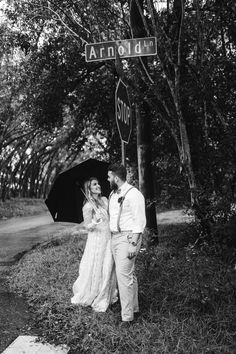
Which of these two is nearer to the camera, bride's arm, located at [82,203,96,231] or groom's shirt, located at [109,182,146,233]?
groom's shirt, located at [109,182,146,233]

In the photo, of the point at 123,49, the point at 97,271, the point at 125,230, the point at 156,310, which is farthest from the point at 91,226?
the point at 123,49

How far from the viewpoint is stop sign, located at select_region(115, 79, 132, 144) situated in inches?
179

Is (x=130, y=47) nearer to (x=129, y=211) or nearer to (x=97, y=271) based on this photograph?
(x=129, y=211)

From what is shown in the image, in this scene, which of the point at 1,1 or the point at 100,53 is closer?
the point at 100,53

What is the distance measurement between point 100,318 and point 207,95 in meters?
4.22

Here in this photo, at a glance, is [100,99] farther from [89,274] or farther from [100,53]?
[89,274]

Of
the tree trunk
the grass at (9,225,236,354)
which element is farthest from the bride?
the tree trunk

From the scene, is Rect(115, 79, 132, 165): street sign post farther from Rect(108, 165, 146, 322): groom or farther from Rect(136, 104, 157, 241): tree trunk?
Rect(136, 104, 157, 241): tree trunk

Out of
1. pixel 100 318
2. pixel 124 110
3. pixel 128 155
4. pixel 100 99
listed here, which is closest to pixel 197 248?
pixel 100 318

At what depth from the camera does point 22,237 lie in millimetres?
12945

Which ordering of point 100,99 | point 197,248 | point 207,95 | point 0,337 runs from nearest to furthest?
point 0,337 < point 207,95 < point 197,248 < point 100,99

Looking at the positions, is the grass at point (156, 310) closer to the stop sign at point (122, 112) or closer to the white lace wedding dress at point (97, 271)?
the white lace wedding dress at point (97, 271)

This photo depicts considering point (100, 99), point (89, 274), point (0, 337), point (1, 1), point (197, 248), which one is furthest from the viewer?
point (100, 99)

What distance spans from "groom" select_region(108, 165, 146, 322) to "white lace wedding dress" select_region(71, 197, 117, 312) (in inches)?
21.0
